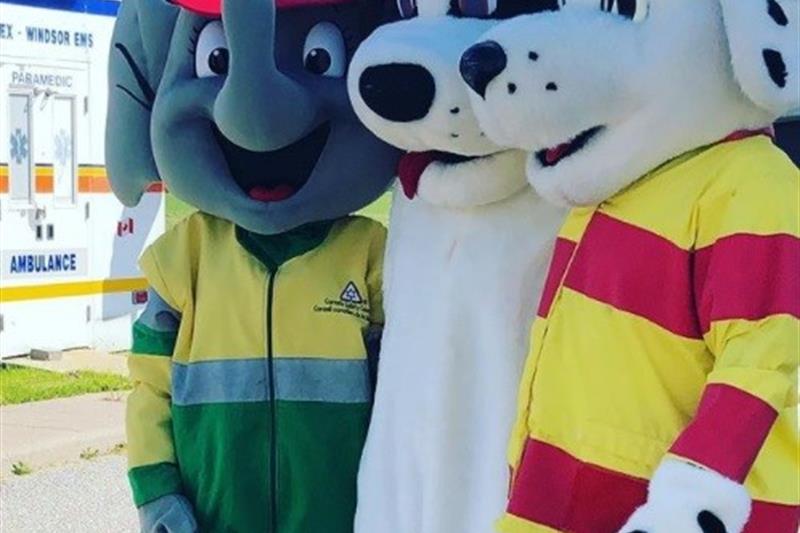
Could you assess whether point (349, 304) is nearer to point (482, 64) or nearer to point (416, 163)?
point (416, 163)

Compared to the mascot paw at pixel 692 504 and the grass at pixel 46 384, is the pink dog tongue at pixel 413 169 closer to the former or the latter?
the mascot paw at pixel 692 504

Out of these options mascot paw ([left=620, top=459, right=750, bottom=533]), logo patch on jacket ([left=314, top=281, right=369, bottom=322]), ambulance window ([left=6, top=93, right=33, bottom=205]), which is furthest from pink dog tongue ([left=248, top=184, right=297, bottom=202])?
ambulance window ([left=6, top=93, right=33, bottom=205])

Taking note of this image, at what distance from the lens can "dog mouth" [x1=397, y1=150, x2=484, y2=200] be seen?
2.73 meters

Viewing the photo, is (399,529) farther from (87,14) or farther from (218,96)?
(87,14)

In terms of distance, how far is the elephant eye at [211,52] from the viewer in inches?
119

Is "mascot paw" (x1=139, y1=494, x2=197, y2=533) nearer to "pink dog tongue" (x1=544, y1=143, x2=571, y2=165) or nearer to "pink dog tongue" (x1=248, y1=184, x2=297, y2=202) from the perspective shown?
"pink dog tongue" (x1=248, y1=184, x2=297, y2=202)

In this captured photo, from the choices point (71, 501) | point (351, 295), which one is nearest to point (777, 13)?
point (351, 295)

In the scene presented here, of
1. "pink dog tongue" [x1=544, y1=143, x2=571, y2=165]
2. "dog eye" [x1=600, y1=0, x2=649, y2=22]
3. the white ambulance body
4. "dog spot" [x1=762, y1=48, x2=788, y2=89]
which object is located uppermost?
"dog eye" [x1=600, y1=0, x2=649, y2=22]

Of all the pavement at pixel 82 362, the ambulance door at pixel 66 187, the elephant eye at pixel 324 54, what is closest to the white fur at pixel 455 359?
the elephant eye at pixel 324 54

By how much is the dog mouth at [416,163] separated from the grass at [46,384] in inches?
258

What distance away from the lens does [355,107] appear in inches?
107

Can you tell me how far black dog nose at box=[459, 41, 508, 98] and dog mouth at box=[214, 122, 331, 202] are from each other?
69cm

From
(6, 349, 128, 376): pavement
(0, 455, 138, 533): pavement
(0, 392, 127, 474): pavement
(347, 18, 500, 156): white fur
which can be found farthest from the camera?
(6, 349, 128, 376): pavement

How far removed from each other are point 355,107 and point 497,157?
0.99ft
